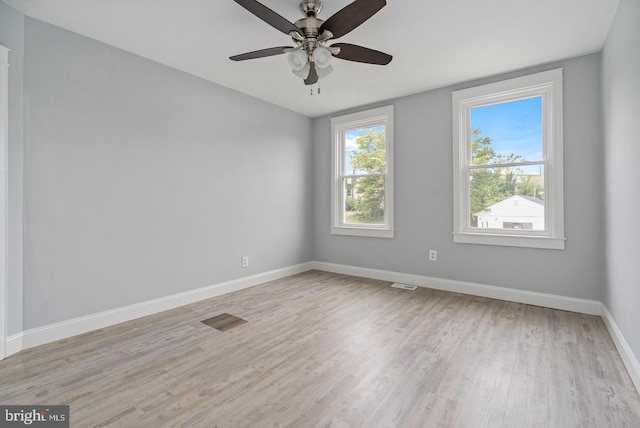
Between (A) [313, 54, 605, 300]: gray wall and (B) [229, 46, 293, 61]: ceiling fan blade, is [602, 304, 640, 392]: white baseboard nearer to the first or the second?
(A) [313, 54, 605, 300]: gray wall

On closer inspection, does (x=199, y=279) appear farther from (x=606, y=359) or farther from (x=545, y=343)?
(x=606, y=359)

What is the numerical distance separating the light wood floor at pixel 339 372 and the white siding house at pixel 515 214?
94cm

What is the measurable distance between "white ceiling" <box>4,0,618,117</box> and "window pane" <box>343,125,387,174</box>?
1060 mm

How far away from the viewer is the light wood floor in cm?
160

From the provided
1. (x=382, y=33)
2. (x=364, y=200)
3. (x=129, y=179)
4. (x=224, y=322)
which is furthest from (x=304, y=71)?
(x=364, y=200)

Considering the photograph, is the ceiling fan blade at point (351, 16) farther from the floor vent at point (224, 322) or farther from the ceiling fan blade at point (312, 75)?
the floor vent at point (224, 322)

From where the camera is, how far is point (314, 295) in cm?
368

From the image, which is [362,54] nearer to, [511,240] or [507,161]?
[507,161]

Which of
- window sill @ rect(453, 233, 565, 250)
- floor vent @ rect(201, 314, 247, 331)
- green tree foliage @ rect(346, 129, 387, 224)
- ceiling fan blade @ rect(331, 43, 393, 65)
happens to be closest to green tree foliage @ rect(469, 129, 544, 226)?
window sill @ rect(453, 233, 565, 250)

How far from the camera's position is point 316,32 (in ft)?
6.95

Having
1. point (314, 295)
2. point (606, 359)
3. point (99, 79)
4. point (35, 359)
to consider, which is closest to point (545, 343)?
point (606, 359)

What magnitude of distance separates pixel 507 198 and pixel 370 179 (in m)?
1.85

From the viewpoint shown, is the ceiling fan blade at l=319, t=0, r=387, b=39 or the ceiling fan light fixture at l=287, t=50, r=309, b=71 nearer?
the ceiling fan blade at l=319, t=0, r=387, b=39

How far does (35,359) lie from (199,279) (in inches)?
59.9
